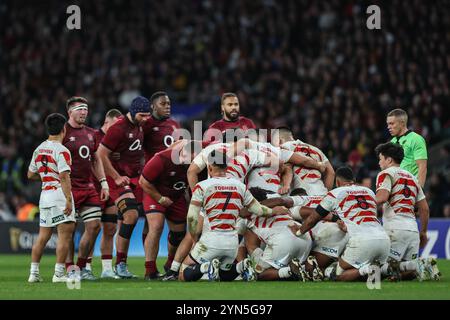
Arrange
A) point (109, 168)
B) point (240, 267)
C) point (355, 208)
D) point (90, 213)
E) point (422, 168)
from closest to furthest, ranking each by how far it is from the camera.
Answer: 1. point (355, 208)
2. point (240, 267)
3. point (90, 213)
4. point (109, 168)
5. point (422, 168)

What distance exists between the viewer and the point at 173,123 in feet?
49.1

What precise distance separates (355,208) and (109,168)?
3725 mm

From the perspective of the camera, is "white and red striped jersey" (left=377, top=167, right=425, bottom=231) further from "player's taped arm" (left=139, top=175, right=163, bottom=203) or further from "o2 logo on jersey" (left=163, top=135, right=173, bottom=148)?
"o2 logo on jersey" (left=163, top=135, right=173, bottom=148)

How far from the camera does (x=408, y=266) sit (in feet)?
42.8

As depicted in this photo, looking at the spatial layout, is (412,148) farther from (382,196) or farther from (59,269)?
(59,269)

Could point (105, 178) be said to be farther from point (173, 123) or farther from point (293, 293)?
point (293, 293)

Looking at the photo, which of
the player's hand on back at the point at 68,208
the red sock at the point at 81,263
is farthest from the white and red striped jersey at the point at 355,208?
the red sock at the point at 81,263

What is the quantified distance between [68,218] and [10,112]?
18403 millimetres

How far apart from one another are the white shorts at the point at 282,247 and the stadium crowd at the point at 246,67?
7803 millimetres

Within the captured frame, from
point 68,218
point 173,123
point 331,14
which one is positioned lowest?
point 68,218

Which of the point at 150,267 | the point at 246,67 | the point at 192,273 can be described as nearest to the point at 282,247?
the point at 192,273

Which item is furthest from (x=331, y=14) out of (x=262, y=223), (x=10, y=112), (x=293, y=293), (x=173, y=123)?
(x=293, y=293)

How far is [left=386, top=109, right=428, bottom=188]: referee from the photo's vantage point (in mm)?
14391

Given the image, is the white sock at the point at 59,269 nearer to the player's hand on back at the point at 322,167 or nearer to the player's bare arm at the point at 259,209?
the player's bare arm at the point at 259,209
